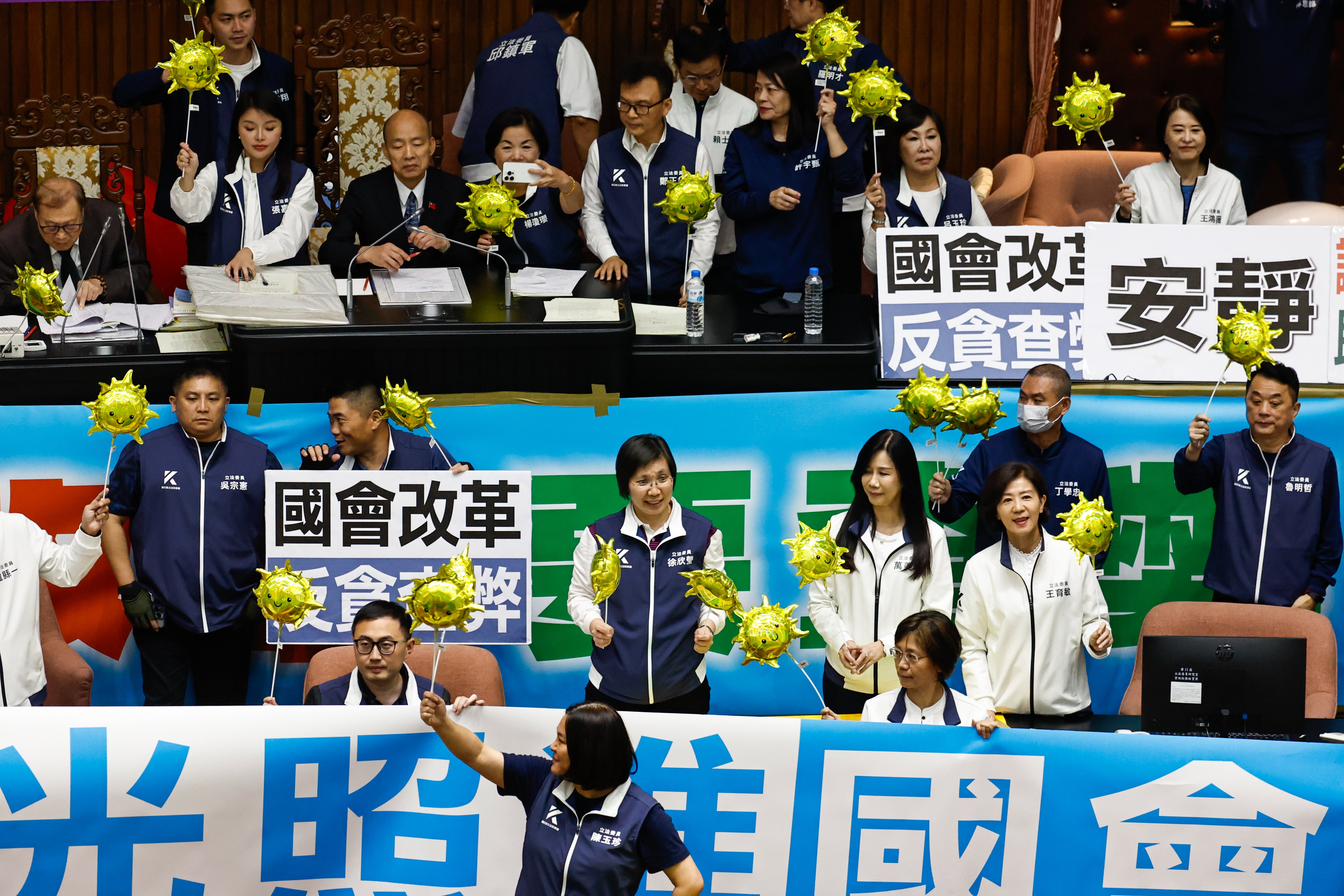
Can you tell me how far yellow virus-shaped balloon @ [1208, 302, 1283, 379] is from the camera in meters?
5.47

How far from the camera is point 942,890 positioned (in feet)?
14.1

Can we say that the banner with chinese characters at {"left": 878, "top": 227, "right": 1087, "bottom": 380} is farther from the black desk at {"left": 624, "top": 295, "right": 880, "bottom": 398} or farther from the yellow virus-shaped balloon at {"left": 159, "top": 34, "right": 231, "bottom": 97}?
the yellow virus-shaped balloon at {"left": 159, "top": 34, "right": 231, "bottom": 97}

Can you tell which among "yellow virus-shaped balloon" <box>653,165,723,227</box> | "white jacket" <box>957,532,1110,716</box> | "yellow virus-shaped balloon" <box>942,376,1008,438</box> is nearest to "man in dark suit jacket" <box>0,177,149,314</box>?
"yellow virus-shaped balloon" <box>653,165,723,227</box>

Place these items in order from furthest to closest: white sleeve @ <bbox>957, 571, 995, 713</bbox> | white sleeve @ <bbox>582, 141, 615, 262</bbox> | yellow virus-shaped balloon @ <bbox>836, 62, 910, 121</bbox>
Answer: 1. white sleeve @ <bbox>582, 141, 615, 262</bbox>
2. yellow virus-shaped balloon @ <bbox>836, 62, 910, 121</bbox>
3. white sleeve @ <bbox>957, 571, 995, 713</bbox>

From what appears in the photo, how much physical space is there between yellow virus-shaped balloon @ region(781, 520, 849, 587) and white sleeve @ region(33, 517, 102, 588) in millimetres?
2242

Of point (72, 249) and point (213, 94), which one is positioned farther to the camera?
point (213, 94)

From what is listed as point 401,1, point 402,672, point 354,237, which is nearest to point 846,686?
point 402,672

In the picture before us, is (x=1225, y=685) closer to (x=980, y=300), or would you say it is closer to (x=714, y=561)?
(x=714, y=561)

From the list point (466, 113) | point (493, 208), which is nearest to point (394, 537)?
point (493, 208)

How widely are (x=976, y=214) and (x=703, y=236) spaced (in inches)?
44.0

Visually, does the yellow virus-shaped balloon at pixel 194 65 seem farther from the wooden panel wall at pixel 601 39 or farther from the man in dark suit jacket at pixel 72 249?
the wooden panel wall at pixel 601 39

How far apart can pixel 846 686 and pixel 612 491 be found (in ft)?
3.76

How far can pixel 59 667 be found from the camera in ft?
17.8

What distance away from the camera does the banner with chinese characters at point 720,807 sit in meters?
4.21
